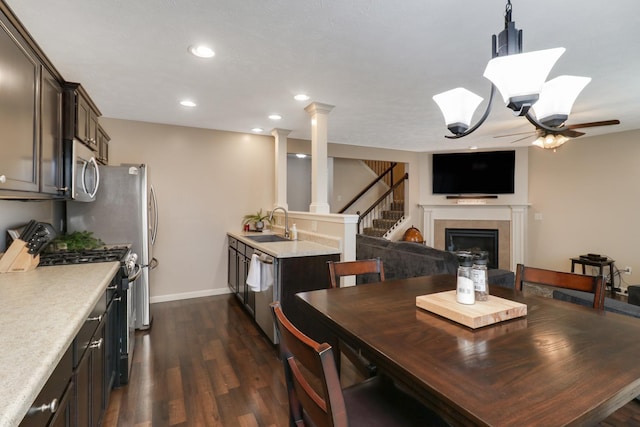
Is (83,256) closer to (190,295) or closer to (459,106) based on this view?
(190,295)

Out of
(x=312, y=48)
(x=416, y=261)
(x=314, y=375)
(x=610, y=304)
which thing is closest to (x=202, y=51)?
(x=312, y=48)

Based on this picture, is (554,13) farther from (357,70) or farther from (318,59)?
(318,59)

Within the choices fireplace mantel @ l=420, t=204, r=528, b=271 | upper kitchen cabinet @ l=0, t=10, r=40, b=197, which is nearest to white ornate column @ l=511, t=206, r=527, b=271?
fireplace mantel @ l=420, t=204, r=528, b=271

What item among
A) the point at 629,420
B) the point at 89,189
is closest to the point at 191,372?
the point at 89,189

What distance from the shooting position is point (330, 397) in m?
0.78

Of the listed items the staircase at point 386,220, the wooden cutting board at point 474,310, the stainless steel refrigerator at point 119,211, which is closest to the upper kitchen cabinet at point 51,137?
the stainless steel refrigerator at point 119,211

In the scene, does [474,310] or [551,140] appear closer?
[474,310]

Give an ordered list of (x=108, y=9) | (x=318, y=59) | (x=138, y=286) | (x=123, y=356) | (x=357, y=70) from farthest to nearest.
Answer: (x=138, y=286) < (x=357, y=70) < (x=318, y=59) < (x=123, y=356) < (x=108, y=9)

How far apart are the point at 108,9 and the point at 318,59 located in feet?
4.47

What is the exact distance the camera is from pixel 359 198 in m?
7.83

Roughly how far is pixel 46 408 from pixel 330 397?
807 mm

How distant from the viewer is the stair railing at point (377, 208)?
7297 mm

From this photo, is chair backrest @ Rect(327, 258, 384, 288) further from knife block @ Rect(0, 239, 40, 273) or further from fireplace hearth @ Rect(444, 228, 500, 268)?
fireplace hearth @ Rect(444, 228, 500, 268)

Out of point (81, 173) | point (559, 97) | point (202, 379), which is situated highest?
point (559, 97)
